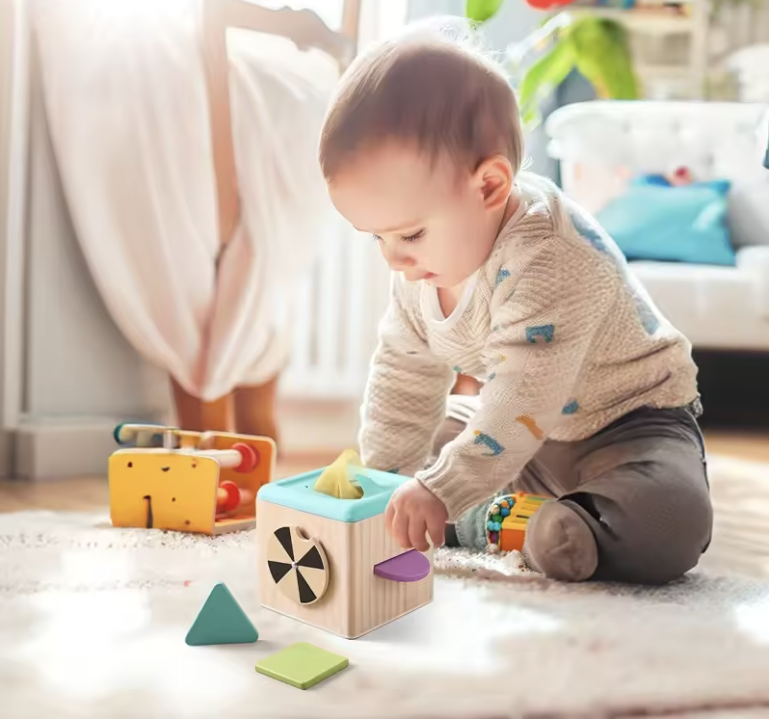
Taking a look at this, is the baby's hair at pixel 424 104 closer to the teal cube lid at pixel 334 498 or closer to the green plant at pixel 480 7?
the teal cube lid at pixel 334 498

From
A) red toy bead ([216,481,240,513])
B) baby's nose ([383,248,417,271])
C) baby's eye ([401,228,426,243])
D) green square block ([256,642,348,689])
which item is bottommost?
red toy bead ([216,481,240,513])

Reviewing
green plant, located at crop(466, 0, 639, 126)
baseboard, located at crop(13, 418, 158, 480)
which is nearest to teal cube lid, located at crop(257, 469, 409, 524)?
baseboard, located at crop(13, 418, 158, 480)

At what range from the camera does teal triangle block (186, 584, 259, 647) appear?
60 centimetres

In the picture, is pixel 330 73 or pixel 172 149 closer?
pixel 172 149

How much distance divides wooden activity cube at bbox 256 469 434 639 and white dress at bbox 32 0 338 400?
0.65m

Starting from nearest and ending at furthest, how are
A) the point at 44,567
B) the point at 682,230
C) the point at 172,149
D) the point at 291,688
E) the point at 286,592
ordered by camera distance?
1. the point at 291,688
2. the point at 286,592
3. the point at 44,567
4. the point at 172,149
5. the point at 682,230

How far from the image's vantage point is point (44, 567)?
2.54ft

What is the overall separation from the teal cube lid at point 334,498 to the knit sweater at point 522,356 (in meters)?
0.03

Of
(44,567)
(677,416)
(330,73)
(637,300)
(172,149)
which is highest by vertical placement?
(330,73)

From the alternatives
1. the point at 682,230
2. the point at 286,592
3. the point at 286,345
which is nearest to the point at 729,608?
the point at 286,592

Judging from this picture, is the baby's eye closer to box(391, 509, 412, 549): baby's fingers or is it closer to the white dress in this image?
box(391, 509, 412, 549): baby's fingers

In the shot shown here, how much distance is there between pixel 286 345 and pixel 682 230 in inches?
34.2

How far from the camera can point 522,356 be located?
0.73m

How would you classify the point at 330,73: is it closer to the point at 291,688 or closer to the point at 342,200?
the point at 342,200
